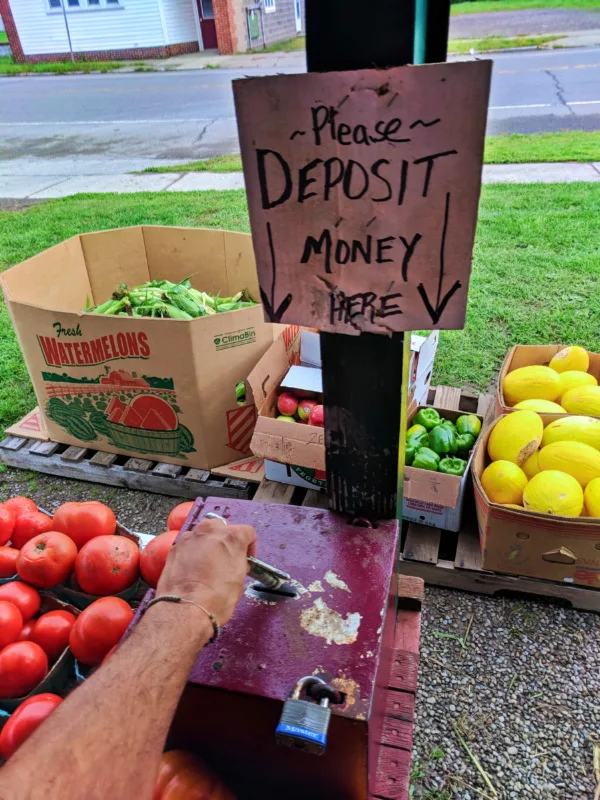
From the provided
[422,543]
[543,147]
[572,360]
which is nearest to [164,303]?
[422,543]

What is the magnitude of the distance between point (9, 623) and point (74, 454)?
4.80ft

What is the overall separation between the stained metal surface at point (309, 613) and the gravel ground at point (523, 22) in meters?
22.1

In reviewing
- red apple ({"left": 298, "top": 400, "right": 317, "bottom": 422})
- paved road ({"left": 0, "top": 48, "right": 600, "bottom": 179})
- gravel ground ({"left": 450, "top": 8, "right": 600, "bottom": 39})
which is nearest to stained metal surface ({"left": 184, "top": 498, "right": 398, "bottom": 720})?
red apple ({"left": 298, "top": 400, "right": 317, "bottom": 422})

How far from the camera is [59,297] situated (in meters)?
3.62

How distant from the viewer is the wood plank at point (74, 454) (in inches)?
128

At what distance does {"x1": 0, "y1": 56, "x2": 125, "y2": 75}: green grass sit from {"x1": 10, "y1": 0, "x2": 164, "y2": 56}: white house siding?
0.86m

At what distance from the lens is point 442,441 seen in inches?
107

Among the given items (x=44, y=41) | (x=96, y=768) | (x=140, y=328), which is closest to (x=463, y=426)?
(x=140, y=328)

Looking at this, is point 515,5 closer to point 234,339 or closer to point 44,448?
point 234,339

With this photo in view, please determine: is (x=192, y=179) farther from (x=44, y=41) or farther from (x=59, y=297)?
(x=44, y=41)

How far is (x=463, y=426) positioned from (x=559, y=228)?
367 centimetres

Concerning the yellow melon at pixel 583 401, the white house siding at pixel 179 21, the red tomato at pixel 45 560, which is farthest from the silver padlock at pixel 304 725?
the white house siding at pixel 179 21

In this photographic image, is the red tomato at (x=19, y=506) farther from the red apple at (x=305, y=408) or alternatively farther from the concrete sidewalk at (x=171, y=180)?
→ the concrete sidewalk at (x=171, y=180)

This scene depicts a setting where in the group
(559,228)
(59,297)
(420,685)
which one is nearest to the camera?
(420,685)
